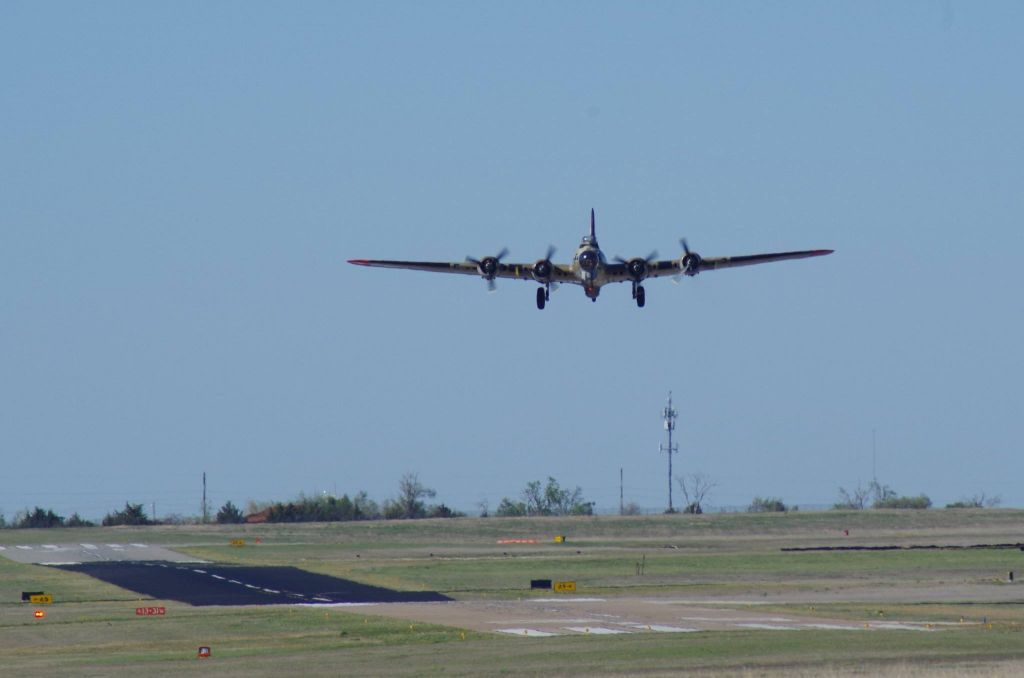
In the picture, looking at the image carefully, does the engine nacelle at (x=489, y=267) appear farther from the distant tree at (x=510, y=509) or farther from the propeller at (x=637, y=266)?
the distant tree at (x=510, y=509)

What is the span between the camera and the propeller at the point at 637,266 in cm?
6869

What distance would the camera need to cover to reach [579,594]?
65.5 meters

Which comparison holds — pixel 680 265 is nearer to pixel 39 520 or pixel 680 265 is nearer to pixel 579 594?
pixel 579 594

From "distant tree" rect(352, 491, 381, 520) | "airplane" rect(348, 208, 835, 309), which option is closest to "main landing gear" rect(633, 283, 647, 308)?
"airplane" rect(348, 208, 835, 309)

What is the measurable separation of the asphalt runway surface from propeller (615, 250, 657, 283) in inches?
703

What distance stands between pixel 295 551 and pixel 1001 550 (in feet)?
148

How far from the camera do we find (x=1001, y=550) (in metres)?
86.8

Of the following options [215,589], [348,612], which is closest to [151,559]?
[215,589]

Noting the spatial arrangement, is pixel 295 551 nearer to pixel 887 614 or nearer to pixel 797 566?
pixel 797 566

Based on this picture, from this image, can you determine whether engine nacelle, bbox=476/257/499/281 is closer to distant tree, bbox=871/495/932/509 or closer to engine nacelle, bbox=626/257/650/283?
engine nacelle, bbox=626/257/650/283

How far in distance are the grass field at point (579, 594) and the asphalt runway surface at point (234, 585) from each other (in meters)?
1.63

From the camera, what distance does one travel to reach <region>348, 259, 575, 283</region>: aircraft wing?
2724 inches

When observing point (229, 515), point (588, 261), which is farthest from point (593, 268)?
point (229, 515)

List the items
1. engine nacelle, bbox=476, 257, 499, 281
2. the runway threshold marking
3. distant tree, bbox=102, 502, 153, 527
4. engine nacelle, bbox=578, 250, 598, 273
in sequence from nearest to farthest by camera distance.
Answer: the runway threshold marking < engine nacelle, bbox=578, 250, 598, 273 < engine nacelle, bbox=476, 257, 499, 281 < distant tree, bbox=102, 502, 153, 527
